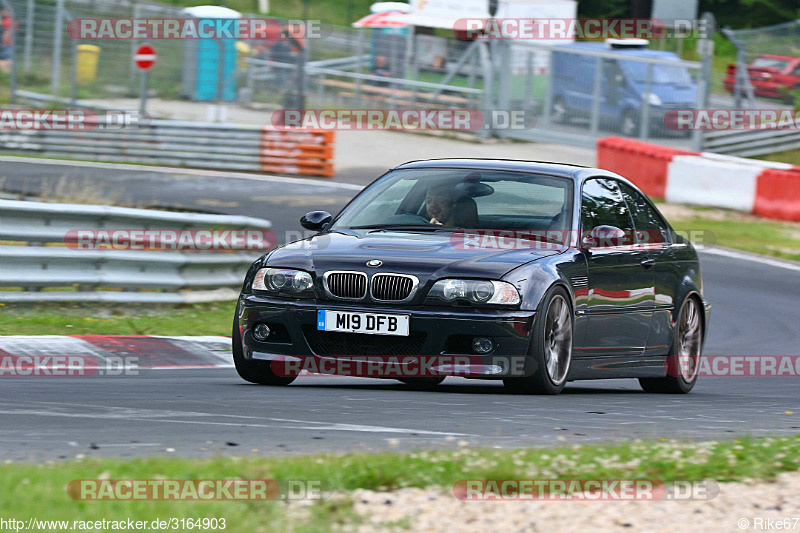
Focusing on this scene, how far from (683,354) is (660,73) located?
1835 centimetres

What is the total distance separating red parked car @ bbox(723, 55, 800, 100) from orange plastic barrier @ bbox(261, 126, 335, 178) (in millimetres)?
8140

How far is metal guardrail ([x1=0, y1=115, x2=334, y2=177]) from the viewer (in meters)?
24.4

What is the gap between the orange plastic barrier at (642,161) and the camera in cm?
2214

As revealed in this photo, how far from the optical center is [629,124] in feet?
89.9

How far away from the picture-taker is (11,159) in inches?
931

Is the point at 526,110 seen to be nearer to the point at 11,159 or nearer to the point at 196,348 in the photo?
the point at 11,159

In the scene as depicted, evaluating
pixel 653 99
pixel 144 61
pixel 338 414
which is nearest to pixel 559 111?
pixel 653 99

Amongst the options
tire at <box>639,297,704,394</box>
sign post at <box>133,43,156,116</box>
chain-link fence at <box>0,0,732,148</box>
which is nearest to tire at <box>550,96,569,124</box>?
chain-link fence at <box>0,0,732,148</box>

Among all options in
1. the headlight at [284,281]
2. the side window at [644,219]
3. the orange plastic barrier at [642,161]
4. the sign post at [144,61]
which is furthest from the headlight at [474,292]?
the sign post at [144,61]

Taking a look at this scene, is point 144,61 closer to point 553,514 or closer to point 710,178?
point 710,178

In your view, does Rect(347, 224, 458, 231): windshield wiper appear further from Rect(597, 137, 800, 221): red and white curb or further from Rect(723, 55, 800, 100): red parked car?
Rect(723, 55, 800, 100): red parked car

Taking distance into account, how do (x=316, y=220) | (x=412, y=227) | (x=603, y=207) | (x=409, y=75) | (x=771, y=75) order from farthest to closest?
1. (x=409, y=75)
2. (x=771, y=75)
3. (x=603, y=207)
4. (x=316, y=220)
5. (x=412, y=227)

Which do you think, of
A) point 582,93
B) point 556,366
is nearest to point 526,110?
point 582,93

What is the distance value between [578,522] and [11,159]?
2080 centimetres
